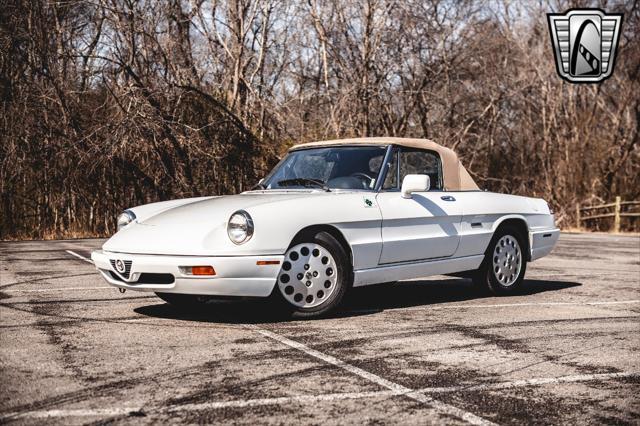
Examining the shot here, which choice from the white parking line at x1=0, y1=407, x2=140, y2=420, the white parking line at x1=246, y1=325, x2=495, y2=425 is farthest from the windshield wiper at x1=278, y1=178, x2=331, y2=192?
the white parking line at x1=0, y1=407, x2=140, y2=420

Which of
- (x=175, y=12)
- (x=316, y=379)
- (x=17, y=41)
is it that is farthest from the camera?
(x=175, y=12)

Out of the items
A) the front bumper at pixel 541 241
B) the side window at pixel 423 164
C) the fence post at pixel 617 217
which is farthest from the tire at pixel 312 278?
the fence post at pixel 617 217

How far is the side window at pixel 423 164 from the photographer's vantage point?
7.62m

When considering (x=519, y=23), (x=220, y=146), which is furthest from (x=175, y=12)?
(x=519, y=23)

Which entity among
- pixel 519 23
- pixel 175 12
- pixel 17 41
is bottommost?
pixel 17 41

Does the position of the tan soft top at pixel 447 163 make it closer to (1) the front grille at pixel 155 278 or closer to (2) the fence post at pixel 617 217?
(1) the front grille at pixel 155 278

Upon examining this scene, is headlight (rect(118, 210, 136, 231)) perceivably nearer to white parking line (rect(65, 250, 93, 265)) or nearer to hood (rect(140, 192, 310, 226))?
hood (rect(140, 192, 310, 226))

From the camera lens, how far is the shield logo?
88.2 feet

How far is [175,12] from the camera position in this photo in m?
22.1

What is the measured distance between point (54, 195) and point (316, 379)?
15337mm

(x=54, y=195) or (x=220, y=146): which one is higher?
(x=220, y=146)

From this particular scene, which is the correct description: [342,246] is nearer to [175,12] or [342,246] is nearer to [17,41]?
[17,41]

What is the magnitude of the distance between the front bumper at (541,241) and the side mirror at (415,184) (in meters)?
2.13

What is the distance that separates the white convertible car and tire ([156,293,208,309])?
18 mm
